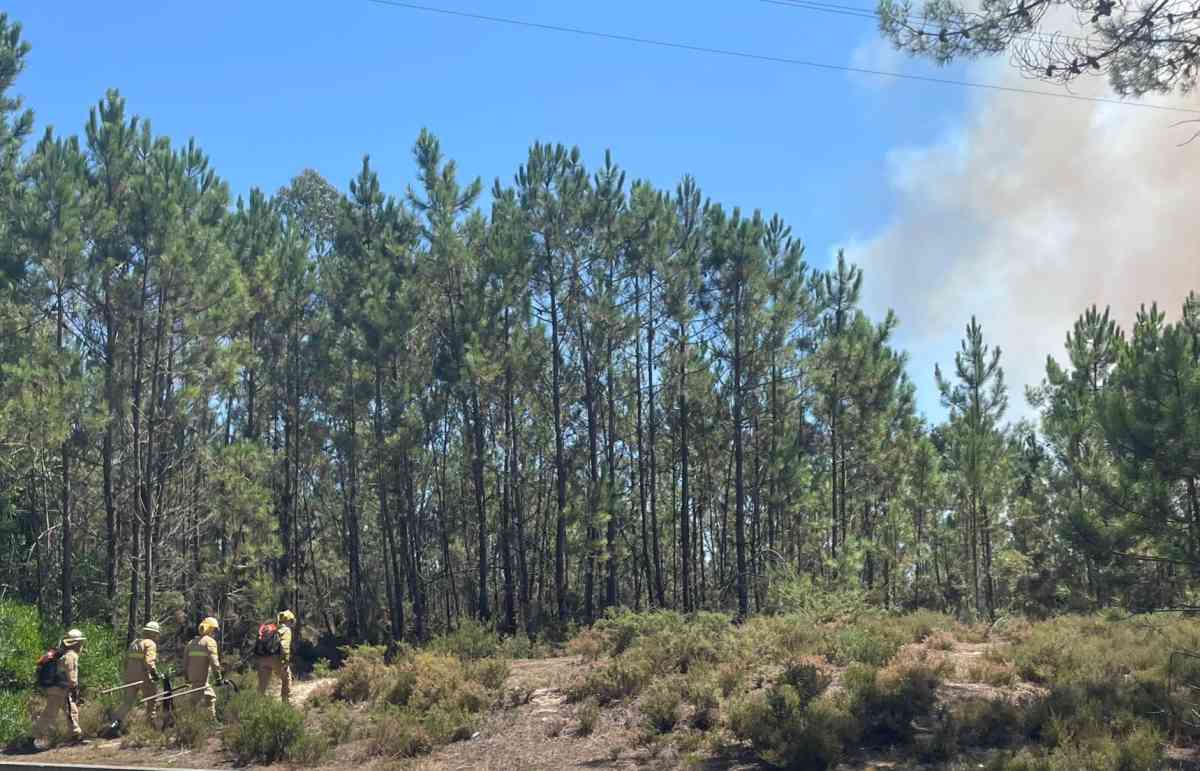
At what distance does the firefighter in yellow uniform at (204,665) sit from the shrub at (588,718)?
17.4 feet

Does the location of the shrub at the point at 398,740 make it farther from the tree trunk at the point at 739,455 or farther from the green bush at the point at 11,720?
the tree trunk at the point at 739,455

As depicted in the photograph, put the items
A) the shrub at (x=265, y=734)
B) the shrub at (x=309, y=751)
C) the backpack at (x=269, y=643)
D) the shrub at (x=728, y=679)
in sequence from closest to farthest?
1. the shrub at (x=309, y=751)
2. the shrub at (x=265, y=734)
3. the shrub at (x=728, y=679)
4. the backpack at (x=269, y=643)

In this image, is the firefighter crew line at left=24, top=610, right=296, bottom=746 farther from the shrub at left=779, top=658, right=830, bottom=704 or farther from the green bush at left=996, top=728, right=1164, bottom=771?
the green bush at left=996, top=728, right=1164, bottom=771

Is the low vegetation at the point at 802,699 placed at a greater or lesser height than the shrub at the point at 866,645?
lesser

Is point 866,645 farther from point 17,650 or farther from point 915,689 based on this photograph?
point 17,650

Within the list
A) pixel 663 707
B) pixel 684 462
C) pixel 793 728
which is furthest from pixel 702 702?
pixel 684 462

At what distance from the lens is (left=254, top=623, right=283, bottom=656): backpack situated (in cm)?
1387

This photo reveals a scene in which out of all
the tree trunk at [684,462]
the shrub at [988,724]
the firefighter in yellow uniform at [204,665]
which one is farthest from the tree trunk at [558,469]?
the shrub at [988,724]

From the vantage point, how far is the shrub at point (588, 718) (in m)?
11.3

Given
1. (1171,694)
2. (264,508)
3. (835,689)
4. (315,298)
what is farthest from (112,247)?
(1171,694)

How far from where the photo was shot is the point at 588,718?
1150cm

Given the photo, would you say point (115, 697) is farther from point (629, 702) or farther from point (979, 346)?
point (979, 346)

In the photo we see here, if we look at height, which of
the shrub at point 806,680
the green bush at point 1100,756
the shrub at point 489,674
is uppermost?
the shrub at point 806,680

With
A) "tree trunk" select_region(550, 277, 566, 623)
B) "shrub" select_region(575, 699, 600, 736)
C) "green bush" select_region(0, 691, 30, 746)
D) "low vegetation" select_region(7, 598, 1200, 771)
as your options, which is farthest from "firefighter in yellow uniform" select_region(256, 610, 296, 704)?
"tree trunk" select_region(550, 277, 566, 623)
